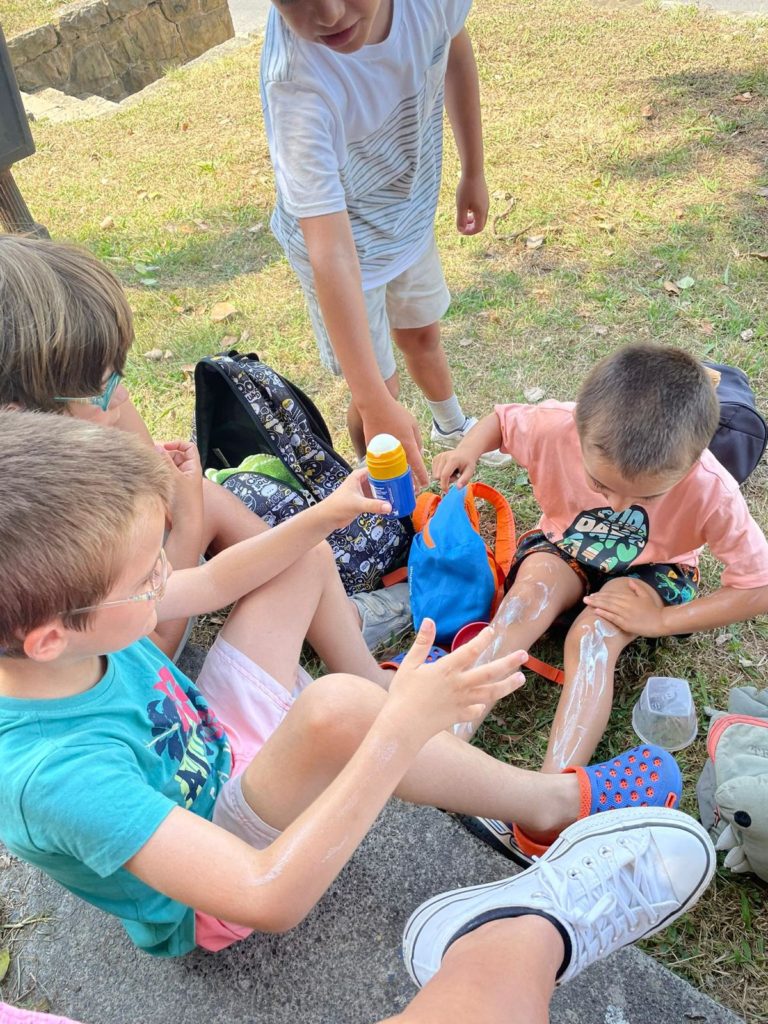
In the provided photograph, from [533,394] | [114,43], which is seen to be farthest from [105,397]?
[114,43]

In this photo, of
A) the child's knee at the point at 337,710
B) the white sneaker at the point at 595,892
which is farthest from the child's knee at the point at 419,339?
the white sneaker at the point at 595,892

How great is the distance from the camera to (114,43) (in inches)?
340

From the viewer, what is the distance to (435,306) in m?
2.82

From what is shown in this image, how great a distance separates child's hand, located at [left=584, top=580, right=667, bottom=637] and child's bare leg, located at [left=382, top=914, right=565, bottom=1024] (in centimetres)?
85

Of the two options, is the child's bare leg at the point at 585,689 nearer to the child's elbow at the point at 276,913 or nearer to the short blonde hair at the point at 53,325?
the child's elbow at the point at 276,913

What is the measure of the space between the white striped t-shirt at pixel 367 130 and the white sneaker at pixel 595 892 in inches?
62.4

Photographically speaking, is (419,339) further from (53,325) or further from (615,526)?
(53,325)

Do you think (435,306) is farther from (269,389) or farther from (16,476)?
(16,476)

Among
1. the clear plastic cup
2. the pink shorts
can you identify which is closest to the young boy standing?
the pink shorts

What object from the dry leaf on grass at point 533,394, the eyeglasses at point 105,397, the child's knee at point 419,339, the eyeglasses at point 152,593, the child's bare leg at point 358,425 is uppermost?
the eyeglasses at point 105,397

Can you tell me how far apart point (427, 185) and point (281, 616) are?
1.51 m

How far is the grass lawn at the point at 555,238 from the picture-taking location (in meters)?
2.27

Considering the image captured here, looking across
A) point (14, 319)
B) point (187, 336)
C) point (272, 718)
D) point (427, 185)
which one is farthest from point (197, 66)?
point (272, 718)

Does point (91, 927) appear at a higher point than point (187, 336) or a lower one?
lower
